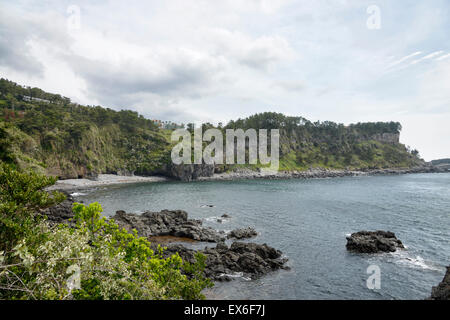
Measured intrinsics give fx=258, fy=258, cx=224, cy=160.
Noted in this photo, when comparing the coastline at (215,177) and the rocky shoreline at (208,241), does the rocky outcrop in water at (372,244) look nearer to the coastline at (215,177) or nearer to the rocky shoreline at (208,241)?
Result: the rocky shoreline at (208,241)

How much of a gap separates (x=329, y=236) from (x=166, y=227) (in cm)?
2917

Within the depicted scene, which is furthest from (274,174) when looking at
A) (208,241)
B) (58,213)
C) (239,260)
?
(239,260)

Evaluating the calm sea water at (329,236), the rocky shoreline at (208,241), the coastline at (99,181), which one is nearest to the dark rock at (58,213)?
the rocky shoreline at (208,241)

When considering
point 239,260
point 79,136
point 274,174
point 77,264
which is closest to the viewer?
point 77,264

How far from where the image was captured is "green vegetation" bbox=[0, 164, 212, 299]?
460 inches

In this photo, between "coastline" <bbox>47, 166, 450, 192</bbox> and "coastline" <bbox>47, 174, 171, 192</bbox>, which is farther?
"coastline" <bbox>47, 166, 450, 192</bbox>

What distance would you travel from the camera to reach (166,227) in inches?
1923

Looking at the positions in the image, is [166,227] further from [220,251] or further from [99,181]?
[99,181]

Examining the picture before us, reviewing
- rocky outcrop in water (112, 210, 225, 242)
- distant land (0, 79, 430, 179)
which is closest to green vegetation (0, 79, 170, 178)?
distant land (0, 79, 430, 179)

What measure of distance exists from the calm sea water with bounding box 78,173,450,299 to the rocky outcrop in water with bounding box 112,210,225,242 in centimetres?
554

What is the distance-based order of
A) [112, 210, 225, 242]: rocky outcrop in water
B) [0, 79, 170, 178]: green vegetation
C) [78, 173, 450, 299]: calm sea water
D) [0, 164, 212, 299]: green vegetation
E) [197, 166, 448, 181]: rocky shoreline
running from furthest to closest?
[197, 166, 448, 181]: rocky shoreline < [0, 79, 170, 178]: green vegetation < [112, 210, 225, 242]: rocky outcrop in water < [78, 173, 450, 299]: calm sea water < [0, 164, 212, 299]: green vegetation

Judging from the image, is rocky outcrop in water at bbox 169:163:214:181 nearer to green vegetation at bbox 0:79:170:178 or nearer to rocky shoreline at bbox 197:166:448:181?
rocky shoreline at bbox 197:166:448:181

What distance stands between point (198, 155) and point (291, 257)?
124389 millimetres

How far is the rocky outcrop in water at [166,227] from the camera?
4425 centimetres
